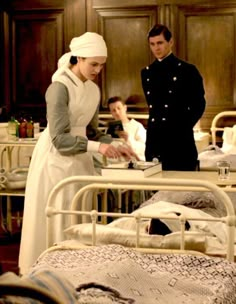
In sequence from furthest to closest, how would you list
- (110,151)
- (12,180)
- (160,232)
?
1. (12,180)
2. (110,151)
3. (160,232)

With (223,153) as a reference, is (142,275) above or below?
below

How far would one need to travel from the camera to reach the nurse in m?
3.57

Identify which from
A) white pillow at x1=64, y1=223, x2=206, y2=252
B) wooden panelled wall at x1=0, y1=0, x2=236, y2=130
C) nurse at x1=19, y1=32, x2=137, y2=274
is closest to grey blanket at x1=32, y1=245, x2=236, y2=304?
white pillow at x1=64, y1=223, x2=206, y2=252

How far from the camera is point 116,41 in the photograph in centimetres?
640

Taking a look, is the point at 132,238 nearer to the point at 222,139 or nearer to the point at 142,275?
the point at 142,275

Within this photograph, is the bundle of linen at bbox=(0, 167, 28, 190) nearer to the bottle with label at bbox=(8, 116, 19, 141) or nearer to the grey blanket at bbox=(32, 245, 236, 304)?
the bottle with label at bbox=(8, 116, 19, 141)

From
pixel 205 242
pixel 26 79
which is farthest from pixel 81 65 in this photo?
pixel 26 79

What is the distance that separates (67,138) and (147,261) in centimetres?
122

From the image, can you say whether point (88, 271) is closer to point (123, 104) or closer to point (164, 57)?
point (164, 57)

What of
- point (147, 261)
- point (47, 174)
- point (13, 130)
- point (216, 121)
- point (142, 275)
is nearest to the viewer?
point (142, 275)

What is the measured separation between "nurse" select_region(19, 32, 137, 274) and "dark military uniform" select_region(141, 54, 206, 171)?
0.55 m

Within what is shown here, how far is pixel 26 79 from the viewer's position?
6.64m

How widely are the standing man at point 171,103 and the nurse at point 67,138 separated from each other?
553 millimetres

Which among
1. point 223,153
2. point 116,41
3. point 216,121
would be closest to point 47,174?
point 223,153
